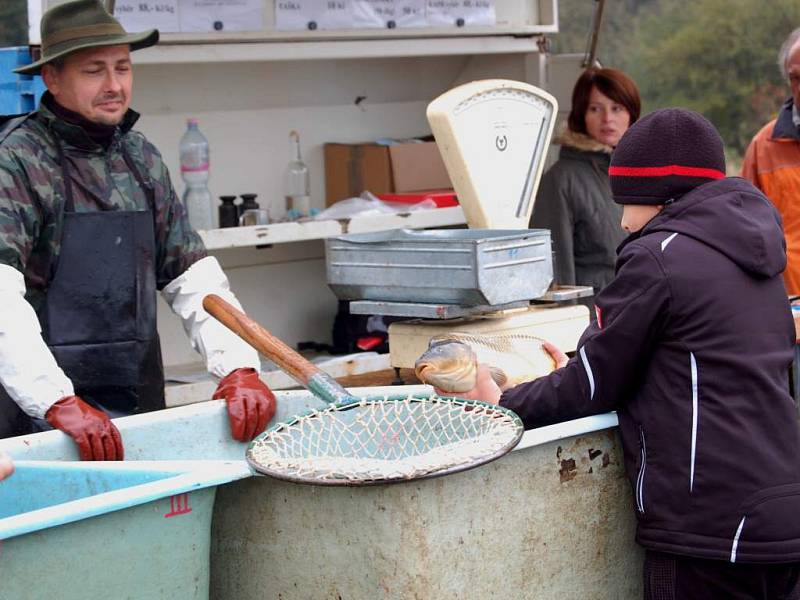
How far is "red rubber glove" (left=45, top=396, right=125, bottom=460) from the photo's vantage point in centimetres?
270

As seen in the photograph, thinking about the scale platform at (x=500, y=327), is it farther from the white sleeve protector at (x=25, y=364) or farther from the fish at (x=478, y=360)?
the white sleeve protector at (x=25, y=364)

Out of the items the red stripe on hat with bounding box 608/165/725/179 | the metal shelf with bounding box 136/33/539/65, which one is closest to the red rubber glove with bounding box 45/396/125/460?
the red stripe on hat with bounding box 608/165/725/179

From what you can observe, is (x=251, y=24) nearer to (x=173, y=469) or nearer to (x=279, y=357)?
(x=279, y=357)

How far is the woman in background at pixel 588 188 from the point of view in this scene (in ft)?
15.1

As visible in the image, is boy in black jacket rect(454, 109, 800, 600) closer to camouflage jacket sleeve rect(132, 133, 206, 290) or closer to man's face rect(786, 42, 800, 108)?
camouflage jacket sleeve rect(132, 133, 206, 290)

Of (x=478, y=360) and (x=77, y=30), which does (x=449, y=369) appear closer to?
(x=478, y=360)

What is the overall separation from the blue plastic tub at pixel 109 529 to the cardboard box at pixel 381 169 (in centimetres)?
330

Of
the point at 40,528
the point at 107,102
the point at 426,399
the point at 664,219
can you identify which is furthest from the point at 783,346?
the point at 107,102

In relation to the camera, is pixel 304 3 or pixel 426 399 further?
pixel 304 3

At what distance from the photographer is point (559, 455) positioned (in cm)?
251

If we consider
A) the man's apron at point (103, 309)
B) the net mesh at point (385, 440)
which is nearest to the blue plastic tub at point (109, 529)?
the net mesh at point (385, 440)

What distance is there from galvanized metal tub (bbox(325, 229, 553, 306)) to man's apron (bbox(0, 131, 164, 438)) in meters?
0.54

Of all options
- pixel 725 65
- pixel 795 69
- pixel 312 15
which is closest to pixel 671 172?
pixel 795 69

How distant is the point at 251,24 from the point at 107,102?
1821 mm
